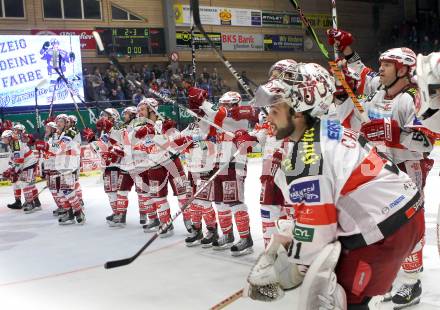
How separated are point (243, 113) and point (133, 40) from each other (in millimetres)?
13287

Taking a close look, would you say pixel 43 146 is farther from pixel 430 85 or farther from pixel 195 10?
pixel 430 85

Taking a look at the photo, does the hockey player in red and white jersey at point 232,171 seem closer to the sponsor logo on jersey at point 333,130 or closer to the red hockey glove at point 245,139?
the red hockey glove at point 245,139

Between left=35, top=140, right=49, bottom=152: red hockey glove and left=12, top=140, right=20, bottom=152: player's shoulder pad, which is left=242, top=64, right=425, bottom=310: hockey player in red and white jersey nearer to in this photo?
left=35, top=140, right=49, bottom=152: red hockey glove

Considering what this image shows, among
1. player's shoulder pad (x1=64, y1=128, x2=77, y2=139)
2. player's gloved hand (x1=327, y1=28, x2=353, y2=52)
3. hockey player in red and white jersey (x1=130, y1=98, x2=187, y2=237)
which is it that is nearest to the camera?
player's gloved hand (x1=327, y1=28, x2=353, y2=52)

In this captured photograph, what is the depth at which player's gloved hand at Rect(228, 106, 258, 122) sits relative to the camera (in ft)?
16.2

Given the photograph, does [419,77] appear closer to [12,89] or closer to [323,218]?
[323,218]

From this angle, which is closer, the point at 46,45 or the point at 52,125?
the point at 52,125

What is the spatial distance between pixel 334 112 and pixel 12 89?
40.1 ft

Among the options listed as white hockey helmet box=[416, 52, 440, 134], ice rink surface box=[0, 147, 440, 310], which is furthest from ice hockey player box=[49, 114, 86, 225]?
white hockey helmet box=[416, 52, 440, 134]

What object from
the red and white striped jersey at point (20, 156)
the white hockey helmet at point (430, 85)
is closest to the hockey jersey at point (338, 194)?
the white hockey helmet at point (430, 85)

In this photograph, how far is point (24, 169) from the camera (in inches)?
330

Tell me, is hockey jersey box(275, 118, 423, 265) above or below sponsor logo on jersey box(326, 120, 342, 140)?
below

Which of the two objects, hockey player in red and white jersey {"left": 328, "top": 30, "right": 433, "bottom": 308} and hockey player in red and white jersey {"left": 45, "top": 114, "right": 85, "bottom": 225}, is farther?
hockey player in red and white jersey {"left": 45, "top": 114, "right": 85, "bottom": 225}

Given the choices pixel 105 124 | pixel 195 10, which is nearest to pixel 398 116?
pixel 195 10
